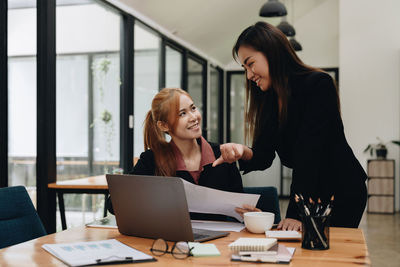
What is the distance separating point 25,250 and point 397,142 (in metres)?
6.50

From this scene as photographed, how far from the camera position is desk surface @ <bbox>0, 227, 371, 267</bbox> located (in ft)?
4.06

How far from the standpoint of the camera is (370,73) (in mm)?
7410

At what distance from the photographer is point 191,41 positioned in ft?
23.0

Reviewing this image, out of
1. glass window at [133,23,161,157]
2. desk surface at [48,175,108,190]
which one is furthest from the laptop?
glass window at [133,23,161,157]

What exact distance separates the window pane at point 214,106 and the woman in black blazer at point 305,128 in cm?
656

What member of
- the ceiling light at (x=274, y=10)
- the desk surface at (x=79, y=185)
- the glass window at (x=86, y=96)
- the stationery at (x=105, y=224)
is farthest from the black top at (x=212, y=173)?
the ceiling light at (x=274, y=10)

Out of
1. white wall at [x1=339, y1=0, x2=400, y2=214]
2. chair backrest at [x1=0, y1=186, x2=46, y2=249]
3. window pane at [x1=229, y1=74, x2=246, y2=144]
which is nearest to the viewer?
chair backrest at [x1=0, y1=186, x2=46, y2=249]

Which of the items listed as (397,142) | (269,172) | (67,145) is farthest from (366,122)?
(67,145)

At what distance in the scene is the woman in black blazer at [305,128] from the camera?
160 centimetres

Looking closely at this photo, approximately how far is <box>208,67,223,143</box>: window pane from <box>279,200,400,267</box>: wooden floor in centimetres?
205

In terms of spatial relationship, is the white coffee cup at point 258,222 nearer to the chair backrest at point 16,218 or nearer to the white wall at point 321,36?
the chair backrest at point 16,218

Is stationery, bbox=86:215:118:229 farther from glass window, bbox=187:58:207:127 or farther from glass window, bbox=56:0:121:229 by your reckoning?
glass window, bbox=187:58:207:127

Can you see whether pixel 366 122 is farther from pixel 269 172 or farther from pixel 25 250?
pixel 25 250

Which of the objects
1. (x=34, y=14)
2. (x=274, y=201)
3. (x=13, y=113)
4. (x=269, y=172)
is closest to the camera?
(x=274, y=201)
